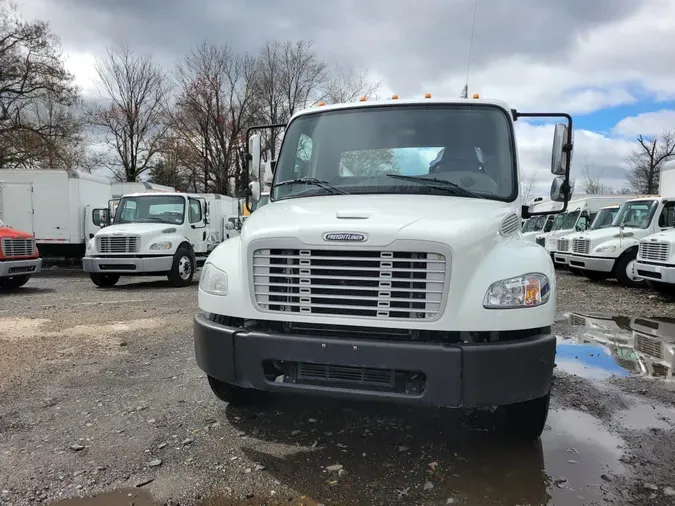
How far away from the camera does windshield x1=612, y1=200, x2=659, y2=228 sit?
12.6 m

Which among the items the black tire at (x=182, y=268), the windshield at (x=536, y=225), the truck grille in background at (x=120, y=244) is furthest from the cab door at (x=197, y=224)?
the windshield at (x=536, y=225)

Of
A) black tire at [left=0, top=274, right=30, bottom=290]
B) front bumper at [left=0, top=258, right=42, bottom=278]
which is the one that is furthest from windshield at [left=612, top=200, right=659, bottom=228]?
black tire at [left=0, top=274, right=30, bottom=290]

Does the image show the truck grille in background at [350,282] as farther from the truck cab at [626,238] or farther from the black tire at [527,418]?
the truck cab at [626,238]

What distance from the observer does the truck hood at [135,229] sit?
11.4m

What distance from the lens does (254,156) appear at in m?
4.80

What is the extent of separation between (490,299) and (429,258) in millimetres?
411

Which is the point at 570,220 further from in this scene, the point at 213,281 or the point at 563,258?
the point at 213,281

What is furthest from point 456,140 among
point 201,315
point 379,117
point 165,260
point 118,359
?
point 165,260

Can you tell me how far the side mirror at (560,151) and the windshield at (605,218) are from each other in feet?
38.0

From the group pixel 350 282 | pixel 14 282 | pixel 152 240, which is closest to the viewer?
pixel 350 282

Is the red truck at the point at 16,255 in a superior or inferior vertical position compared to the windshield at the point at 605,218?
inferior

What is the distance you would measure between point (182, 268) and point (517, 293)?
10.2 m

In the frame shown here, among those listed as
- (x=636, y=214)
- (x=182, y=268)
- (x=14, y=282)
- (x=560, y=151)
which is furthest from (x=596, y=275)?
(x=14, y=282)

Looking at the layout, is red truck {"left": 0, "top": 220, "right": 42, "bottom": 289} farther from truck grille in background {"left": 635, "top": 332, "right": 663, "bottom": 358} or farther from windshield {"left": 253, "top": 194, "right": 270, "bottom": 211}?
truck grille in background {"left": 635, "top": 332, "right": 663, "bottom": 358}
